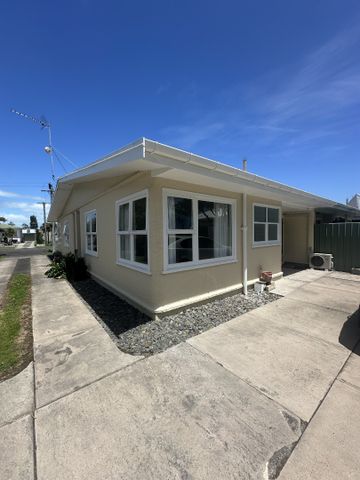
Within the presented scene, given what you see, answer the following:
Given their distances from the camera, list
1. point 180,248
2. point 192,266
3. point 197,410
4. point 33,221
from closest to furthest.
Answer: point 197,410 → point 180,248 → point 192,266 → point 33,221

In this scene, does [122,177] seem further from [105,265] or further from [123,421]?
[123,421]

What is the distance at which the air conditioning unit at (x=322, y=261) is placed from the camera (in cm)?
923

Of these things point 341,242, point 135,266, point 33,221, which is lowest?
point 135,266

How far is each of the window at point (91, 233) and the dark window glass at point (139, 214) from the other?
3.26 metres

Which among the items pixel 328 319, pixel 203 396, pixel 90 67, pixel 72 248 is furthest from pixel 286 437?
pixel 72 248

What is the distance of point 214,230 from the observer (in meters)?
5.50

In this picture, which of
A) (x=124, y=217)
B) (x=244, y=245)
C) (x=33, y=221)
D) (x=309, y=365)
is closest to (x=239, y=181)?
(x=244, y=245)

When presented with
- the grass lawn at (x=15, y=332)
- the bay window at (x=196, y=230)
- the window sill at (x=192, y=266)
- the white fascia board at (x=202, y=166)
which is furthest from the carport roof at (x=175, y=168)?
the grass lawn at (x=15, y=332)

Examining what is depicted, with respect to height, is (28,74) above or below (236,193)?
above

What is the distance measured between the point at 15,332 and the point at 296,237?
10.5 m

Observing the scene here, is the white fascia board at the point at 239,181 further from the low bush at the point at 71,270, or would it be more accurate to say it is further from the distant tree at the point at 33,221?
the distant tree at the point at 33,221

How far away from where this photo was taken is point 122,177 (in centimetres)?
530

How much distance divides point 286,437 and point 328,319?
10.4 ft

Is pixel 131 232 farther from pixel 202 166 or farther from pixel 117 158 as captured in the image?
pixel 202 166
